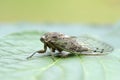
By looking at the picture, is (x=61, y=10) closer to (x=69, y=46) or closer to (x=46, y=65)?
(x=69, y=46)

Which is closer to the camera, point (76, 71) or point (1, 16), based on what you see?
point (76, 71)

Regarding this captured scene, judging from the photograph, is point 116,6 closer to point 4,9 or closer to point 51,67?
point 4,9

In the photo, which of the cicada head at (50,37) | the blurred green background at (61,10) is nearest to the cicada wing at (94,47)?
the cicada head at (50,37)

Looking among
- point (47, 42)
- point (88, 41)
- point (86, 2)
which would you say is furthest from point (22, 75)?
point (86, 2)

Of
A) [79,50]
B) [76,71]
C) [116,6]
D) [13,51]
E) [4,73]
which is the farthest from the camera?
[116,6]

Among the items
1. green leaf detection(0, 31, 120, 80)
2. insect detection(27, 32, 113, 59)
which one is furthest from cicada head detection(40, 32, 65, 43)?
green leaf detection(0, 31, 120, 80)
